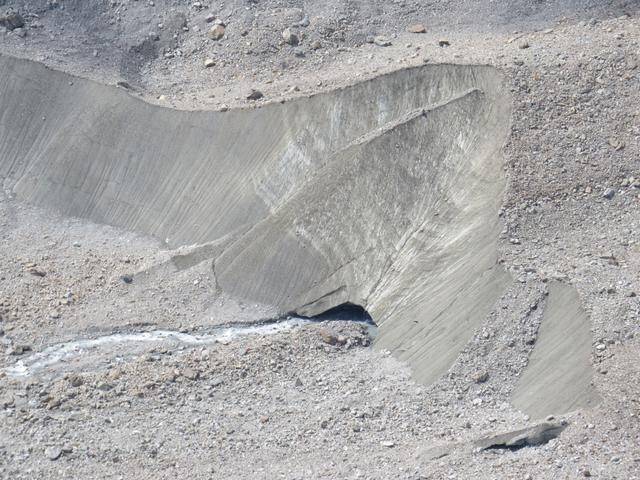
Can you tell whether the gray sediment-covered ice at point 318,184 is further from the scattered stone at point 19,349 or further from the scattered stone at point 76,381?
the scattered stone at point 19,349

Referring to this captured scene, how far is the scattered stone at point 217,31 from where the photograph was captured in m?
33.8

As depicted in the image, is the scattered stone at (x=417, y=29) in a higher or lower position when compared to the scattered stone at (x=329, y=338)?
higher

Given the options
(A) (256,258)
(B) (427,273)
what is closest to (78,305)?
(A) (256,258)

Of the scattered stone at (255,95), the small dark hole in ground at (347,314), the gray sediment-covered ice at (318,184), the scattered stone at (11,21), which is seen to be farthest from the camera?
the scattered stone at (11,21)

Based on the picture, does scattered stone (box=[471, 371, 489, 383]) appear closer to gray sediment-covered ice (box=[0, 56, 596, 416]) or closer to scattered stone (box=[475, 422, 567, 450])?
gray sediment-covered ice (box=[0, 56, 596, 416])

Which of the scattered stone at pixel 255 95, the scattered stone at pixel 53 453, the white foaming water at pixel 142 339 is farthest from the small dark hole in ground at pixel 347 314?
the scattered stone at pixel 53 453

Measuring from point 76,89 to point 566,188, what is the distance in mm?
15675

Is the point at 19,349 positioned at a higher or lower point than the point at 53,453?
higher

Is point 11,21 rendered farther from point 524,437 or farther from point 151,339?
point 524,437

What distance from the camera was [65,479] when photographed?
22.7 metres

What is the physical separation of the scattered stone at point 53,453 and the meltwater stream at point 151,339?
Result: 13.6 ft

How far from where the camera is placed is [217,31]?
3388 cm

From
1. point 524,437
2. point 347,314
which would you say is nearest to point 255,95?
point 347,314

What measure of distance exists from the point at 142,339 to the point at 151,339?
0.25 m
